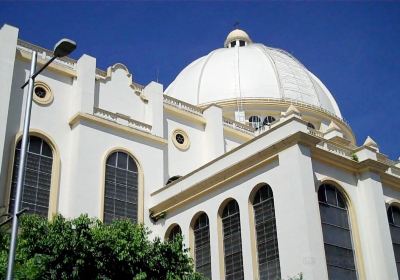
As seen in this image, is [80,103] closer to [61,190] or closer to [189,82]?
[61,190]

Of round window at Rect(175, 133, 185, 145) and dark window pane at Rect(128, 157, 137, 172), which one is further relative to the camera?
round window at Rect(175, 133, 185, 145)

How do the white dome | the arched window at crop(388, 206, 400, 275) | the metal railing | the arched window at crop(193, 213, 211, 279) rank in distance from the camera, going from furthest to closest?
the white dome → the metal railing → the arched window at crop(193, 213, 211, 279) → the arched window at crop(388, 206, 400, 275)

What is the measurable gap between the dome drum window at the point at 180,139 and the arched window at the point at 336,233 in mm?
9410

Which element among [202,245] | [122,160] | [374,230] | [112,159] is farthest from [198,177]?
[374,230]

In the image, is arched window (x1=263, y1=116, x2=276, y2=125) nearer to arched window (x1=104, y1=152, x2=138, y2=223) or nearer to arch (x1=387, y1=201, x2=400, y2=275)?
arched window (x1=104, y1=152, x2=138, y2=223)

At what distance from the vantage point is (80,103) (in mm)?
26203

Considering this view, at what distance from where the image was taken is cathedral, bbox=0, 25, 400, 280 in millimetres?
21359

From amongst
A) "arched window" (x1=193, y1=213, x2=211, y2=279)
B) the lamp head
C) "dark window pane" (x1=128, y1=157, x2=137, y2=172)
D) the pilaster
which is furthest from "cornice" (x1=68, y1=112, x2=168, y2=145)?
the lamp head

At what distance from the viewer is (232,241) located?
2292 cm

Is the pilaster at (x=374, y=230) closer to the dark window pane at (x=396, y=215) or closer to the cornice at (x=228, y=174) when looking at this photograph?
the dark window pane at (x=396, y=215)

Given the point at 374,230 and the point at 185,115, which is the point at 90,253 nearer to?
the point at 374,230

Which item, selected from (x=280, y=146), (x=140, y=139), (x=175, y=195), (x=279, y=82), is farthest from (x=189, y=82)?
(x=280, y=146)

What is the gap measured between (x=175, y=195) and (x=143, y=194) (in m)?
1.91

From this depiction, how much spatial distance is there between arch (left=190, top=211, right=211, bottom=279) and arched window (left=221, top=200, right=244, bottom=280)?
100cm
